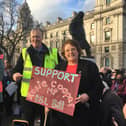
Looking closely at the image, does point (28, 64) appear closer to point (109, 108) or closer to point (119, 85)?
point (109, 108)

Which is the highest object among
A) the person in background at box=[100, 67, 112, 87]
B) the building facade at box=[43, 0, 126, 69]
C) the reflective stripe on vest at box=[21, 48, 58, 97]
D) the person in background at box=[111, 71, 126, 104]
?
the building facade at box=[43, 0, 126, 69]

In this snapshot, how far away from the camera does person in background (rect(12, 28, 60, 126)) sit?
9.13ft

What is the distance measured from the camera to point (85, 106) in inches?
87.7

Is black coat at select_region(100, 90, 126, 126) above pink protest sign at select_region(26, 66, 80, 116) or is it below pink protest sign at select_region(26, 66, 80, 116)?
below

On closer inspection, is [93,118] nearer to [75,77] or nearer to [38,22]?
[75,77]

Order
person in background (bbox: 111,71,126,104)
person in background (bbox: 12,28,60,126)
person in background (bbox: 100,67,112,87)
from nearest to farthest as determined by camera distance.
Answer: person in background (bbox: 12,28,60,126)
person in background (bbox: 100,67,112,87)
person in background (bbox: 111,71,126,104)

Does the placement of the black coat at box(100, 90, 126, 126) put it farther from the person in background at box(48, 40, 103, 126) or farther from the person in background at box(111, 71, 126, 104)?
the person in background at box(111, 71, 126, 104)

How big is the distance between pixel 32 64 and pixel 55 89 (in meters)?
0.73

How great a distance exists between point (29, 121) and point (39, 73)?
775mm

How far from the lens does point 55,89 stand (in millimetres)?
2262

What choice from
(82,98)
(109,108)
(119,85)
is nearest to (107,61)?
(119,85)

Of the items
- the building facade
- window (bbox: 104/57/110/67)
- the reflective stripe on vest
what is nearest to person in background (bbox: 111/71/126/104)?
the reflective stripe on vest

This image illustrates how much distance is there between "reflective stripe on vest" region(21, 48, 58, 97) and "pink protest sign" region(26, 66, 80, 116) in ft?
0.96

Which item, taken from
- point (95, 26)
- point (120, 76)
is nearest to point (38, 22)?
point (95, 26)
